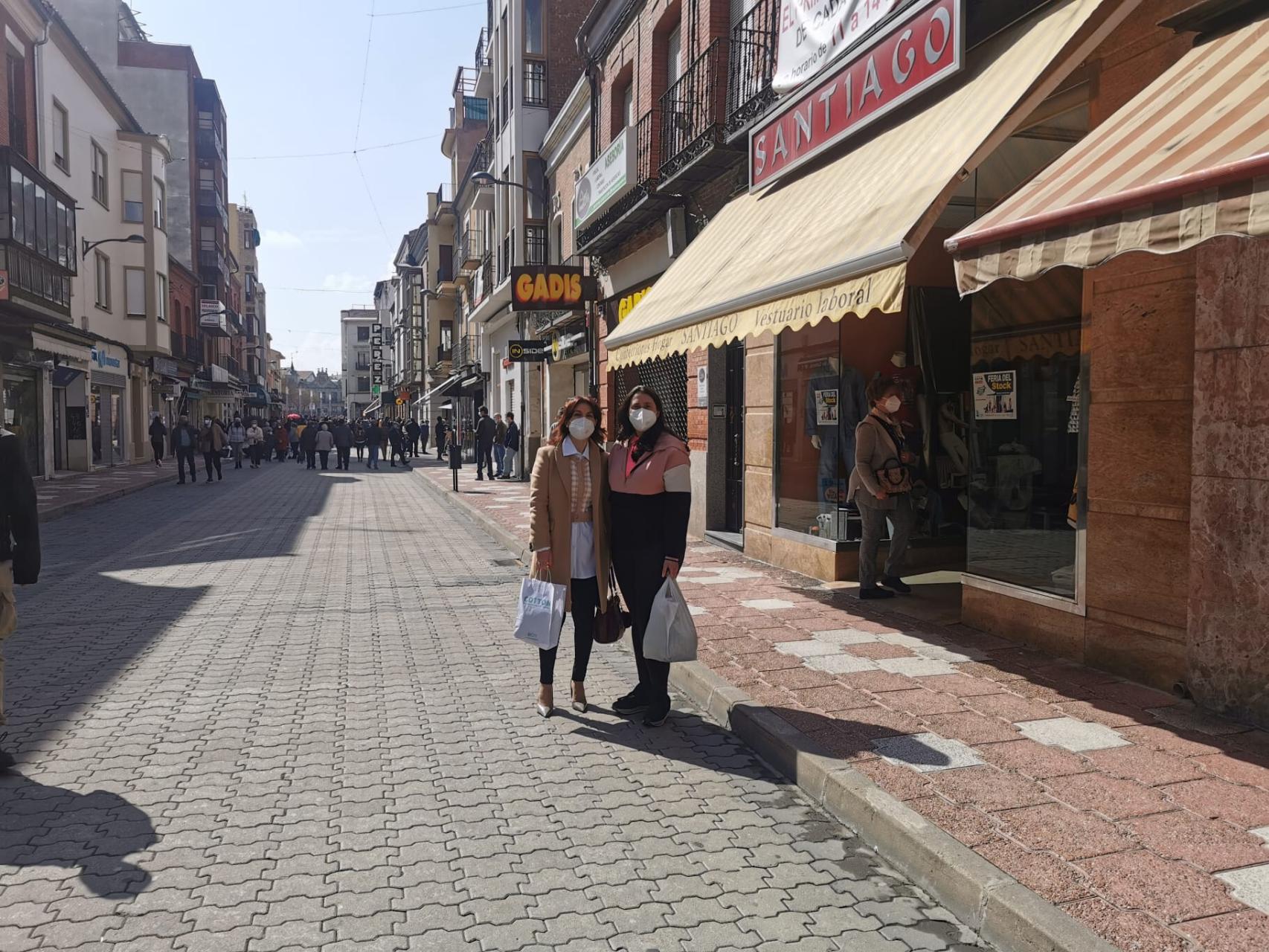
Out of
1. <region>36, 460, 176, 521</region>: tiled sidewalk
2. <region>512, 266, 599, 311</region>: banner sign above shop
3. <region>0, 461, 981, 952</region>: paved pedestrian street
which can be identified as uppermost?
<region>512, 266, 599, 311</region>: banner sign above shop

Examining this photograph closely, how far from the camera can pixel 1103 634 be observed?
18.4 ft

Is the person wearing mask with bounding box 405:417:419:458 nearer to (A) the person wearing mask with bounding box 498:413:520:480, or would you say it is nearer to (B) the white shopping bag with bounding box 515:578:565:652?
(A) the person wearing mask with bounding box 498:413:520:480

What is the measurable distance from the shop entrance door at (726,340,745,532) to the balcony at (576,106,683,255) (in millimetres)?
2695

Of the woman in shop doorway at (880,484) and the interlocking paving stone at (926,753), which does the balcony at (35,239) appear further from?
the interlocking paving stone at (926,753)

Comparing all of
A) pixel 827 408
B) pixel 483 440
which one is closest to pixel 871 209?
pixel 827 408

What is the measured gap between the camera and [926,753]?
14.1 feet

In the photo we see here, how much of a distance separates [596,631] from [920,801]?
207 centimetres

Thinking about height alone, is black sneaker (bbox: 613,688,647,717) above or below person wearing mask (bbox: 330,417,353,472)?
below

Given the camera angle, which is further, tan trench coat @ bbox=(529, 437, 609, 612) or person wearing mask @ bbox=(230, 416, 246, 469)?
person wearing mask @ bbox=(230, 416, 246, 469)

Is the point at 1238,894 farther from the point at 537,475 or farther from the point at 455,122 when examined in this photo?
the point at 455,122

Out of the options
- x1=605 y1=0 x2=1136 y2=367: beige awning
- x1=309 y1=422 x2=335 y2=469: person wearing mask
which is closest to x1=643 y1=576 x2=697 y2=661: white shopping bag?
x1=605 y1=0 x2=1136 y2=367: beige awning

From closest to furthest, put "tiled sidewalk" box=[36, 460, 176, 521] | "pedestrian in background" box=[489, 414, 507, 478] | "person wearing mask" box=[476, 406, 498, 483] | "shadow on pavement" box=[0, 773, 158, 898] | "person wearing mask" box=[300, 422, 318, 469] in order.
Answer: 1. "shadow on pavement" box=[0, 773, 158, 898]
2. "tiled sidewalk" box=[36, 460, 176, 521]
3. "person wearing mask" box=[476, 406, 498, 483]
4. "pedestrian in background" box=[489, 414, 507, 478]
5. "person wearing mask" box=[300, 422, 318, 469]

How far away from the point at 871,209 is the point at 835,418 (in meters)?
3.50

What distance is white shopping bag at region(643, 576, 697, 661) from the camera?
4.91 meters
